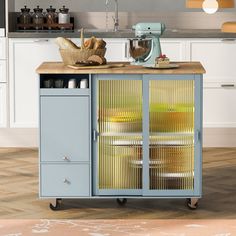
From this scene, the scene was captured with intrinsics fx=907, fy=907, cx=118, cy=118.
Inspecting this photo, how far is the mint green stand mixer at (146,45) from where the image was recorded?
5.82 m

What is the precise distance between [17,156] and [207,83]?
1778 millimetres

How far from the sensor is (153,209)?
5797mm

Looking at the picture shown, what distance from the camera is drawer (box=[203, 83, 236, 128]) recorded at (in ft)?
26.1

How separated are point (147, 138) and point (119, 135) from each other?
0.18m

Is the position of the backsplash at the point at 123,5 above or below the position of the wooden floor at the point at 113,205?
above

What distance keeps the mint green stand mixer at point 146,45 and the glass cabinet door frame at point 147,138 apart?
28cm

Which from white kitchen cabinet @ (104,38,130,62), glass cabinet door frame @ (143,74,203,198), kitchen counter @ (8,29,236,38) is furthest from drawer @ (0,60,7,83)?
glass cabinet door frame @ (143,74,203,198)

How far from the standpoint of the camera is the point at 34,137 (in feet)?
26.5

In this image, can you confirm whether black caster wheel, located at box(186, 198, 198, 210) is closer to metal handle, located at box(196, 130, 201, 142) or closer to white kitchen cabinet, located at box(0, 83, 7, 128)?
metal handle, located at box(196, 130, 201, 142)

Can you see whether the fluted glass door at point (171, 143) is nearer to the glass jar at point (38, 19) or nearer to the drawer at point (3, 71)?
the drawer at point (3, 71)

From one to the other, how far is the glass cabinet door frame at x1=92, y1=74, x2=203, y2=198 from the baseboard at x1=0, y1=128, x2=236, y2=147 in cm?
241

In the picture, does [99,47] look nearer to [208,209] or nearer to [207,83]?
[208,209]

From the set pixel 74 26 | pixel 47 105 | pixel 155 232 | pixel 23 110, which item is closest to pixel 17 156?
pixel 23 110

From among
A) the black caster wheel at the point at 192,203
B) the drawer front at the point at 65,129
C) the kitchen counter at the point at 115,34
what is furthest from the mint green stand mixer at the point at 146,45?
the kitchen counter at the point at 115,34
